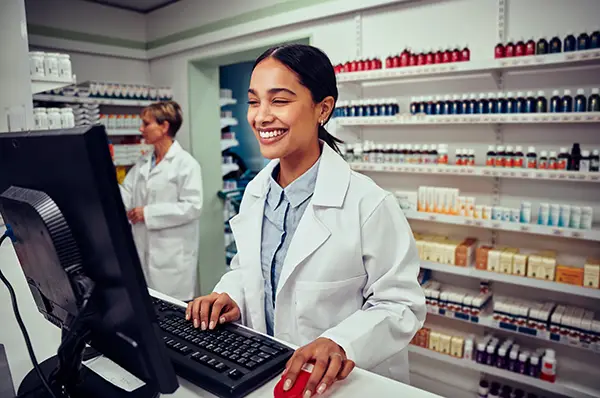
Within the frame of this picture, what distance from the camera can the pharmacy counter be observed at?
89 cm

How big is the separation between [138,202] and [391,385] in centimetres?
318

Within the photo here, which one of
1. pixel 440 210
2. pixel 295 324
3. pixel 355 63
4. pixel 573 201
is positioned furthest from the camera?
pixel 355 63

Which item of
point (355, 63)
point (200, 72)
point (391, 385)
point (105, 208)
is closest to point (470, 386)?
point (355, 63)

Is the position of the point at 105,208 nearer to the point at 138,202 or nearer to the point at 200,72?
the point at 138,202

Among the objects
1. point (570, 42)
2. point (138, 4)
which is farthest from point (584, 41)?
point (138, 4)

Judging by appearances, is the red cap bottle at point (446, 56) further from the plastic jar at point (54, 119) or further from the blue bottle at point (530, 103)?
the plastic jar at point (54, 119)

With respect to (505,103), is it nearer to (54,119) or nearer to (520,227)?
(520,227)

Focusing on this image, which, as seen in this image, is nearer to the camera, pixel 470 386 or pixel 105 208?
pixel 105 208

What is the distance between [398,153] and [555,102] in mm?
1035

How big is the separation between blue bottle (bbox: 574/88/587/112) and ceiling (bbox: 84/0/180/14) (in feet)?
13.9

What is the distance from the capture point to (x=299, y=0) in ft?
12.9

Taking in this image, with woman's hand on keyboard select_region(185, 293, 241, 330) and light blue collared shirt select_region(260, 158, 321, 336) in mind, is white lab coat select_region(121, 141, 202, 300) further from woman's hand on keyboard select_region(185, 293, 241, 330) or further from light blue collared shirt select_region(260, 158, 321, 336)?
woman's hand on keyboard select_region(185, 293, 241, 330)

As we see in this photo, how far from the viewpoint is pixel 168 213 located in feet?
11.3

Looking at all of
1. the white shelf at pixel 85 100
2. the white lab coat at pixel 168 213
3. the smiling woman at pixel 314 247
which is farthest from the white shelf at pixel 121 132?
the smiling woman at pixel 314 247
